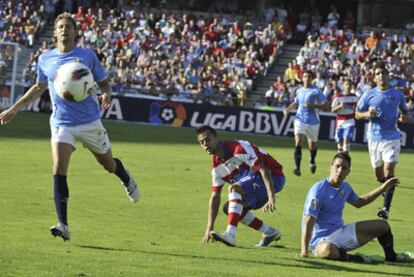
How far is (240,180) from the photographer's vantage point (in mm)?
13453

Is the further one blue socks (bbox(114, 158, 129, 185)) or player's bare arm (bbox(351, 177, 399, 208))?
blue socks (bbox(114, 158, 129, 185))

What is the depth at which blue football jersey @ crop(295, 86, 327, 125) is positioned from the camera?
1016 inches

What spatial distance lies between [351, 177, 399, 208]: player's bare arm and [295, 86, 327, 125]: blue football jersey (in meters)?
13.5

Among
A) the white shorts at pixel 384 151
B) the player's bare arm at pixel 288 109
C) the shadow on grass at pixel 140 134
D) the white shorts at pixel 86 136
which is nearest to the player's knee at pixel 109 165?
the white shorts at pixel 86 136

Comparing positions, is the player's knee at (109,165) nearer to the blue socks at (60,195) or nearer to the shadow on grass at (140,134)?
the blue socks at (60,195)

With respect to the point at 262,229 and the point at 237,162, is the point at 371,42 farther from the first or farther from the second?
the point at 237,162

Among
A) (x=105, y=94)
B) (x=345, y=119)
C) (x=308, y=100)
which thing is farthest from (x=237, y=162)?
(x=345, y=119)

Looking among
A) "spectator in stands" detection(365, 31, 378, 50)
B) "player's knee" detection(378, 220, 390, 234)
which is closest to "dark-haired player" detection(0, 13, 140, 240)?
"player's knee" detection(378, 220, 390, 234)

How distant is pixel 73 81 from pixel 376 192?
3482mm

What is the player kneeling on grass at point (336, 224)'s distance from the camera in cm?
1206

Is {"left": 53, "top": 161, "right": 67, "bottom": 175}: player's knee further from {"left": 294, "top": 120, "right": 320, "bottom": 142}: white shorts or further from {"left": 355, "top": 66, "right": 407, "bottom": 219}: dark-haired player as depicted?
{"left": 294, "top": 120, "right": 320, "bottom": 142}: white shorts

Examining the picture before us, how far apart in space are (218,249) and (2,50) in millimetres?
31426

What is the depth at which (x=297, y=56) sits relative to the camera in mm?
45531

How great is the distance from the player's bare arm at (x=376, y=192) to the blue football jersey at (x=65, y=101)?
123 inches
